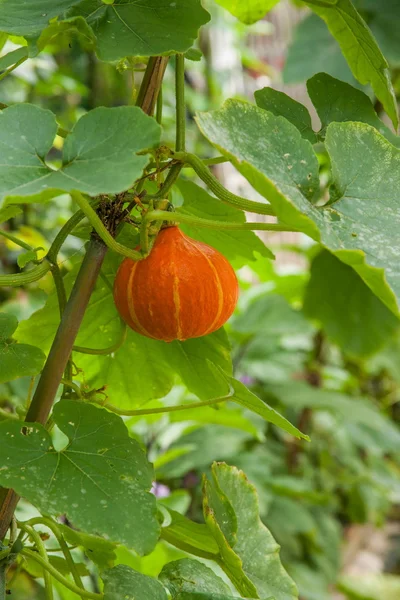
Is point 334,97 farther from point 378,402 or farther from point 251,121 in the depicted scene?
point 378,402

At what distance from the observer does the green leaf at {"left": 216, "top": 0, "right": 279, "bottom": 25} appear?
0.70 meters

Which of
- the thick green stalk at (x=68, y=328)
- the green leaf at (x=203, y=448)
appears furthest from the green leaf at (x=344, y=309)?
the thick green stalk at (x=68, y=328)


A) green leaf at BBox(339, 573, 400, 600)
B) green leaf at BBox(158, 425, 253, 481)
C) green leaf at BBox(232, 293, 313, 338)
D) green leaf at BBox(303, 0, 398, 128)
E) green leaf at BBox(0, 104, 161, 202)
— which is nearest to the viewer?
green leaf at BBox(0, 104, 161, 202)

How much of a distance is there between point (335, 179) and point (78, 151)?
166 mm

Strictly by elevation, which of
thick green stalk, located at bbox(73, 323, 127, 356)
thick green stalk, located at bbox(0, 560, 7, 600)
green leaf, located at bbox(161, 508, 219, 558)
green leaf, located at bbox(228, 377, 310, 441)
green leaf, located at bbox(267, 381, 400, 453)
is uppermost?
green leaf, located at bbox(228, 377, 310, 441)

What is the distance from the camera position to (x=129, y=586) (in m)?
0.49

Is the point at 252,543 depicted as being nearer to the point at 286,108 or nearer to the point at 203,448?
the point at 286,108

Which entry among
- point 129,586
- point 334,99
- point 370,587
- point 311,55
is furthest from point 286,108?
point 370,587

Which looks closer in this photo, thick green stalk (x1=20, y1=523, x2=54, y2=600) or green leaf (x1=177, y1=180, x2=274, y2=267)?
thick green stalk (x1=20, y1=523, x2=54, y2=600)

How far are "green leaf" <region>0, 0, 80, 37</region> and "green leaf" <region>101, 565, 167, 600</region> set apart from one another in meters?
0.36

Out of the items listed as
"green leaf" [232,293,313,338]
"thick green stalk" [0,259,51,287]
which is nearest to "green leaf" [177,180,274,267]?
"thick green stalk" [0,259,51,287]

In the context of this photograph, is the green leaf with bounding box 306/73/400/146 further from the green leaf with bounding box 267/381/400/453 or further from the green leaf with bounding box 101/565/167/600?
the green leaf with bounding box 267/381/400/453

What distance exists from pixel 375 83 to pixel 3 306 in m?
1.24

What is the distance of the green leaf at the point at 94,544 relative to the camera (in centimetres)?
53
